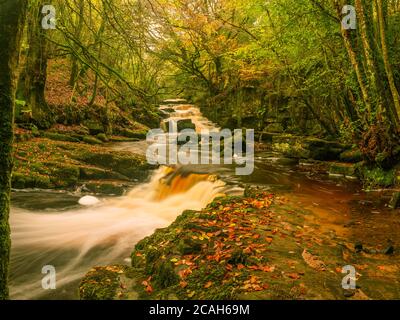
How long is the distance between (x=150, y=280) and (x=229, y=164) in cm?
852

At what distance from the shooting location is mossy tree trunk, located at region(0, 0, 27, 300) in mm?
2076

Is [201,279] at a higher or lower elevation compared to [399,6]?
lower

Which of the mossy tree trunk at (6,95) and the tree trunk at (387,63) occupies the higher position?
the tree trunk at (387,63)

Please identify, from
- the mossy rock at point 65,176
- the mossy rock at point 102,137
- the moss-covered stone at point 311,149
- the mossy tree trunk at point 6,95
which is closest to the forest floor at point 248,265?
the mossy tree trunk at point 6,95

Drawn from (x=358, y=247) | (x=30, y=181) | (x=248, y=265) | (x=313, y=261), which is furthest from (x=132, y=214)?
(x=358, y=247)

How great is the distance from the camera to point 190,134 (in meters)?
19.7

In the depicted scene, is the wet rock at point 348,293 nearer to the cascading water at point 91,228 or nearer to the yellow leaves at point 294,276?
the yellow leaves at point 294,276

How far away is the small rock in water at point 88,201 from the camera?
29.0ft

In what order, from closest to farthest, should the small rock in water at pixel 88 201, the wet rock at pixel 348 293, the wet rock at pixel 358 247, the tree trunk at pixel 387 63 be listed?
the wet rock at pixel 348 293 → the wet rock at pixel 358 247 → the tree trunk at pixel 387 63 → the small rock in water at pixel 88 201

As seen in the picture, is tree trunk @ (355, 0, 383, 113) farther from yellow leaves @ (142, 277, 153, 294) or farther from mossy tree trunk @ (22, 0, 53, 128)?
mossy tree trunk @ (22, 0, 53, 128)

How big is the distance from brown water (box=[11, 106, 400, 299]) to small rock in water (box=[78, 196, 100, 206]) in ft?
0.47

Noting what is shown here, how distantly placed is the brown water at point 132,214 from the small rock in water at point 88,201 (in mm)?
143
